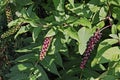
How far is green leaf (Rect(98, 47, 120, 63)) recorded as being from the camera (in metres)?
2.92

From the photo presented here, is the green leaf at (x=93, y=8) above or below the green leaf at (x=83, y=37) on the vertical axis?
above

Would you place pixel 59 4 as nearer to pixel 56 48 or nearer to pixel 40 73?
pixel 56 48

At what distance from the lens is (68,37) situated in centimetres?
341

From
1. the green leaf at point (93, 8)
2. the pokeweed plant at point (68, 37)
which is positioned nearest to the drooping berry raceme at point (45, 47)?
the pokeweed plant at point (68, 37)

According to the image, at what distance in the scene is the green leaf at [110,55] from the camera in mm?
2920

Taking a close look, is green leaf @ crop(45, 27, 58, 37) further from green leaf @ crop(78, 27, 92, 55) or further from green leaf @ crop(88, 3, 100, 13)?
green leaf @ crop(88, 3, 100, 13)

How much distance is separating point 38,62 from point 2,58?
1.29m

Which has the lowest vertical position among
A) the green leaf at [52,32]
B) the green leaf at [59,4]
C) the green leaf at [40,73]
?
the green leaf at [40,73]

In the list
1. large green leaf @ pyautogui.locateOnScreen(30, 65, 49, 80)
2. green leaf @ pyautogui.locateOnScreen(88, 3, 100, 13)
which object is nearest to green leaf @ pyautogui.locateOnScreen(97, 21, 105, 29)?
green leaf @ pyautogui.locateOnScreen(88, 3, 100, 13)

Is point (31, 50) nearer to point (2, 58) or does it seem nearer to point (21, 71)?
point (21, 71)

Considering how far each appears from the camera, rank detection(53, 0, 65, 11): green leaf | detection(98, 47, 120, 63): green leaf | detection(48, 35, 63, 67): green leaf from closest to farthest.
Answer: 1. detection(98, 47, 120, 63): green leaf
2. detection(53, 0, 65, 11): green leaf
3. detection(48, 35, 63, 67): green leaf

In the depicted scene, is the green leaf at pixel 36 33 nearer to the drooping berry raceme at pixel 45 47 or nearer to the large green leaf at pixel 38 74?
the drooping berry raceme at pixel 45 47

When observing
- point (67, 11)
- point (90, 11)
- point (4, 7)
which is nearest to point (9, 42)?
point (4, 7)

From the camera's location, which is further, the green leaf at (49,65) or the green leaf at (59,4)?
the green leaf at (49,65)
